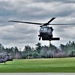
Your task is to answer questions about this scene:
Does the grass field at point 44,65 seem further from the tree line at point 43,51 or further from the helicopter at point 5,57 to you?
the helicopter at point 5,57

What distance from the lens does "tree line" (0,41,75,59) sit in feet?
53.1

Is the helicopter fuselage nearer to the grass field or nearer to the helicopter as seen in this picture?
the grass field

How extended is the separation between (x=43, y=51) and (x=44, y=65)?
45cm

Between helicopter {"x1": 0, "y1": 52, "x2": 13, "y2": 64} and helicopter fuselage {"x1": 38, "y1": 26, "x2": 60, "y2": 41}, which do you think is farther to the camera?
helicopter {"x1": 0, "y1": 52, "x2": 13, "y2": 64}

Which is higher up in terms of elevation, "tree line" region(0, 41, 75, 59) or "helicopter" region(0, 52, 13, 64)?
"tree line" region(0, 41, 75, 59)

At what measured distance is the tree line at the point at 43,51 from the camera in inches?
637

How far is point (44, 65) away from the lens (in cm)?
1627

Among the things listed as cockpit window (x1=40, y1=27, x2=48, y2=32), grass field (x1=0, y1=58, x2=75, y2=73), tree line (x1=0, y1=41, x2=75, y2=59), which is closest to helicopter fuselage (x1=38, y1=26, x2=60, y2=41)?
cockpit window (x1=40, y1=27, x2=48, y2=32)

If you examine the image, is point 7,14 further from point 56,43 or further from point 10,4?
point 56,43

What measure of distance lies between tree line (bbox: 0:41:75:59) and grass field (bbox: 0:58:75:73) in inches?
6.3

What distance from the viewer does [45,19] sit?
16172mm

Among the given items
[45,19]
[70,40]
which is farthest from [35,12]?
[70,40]

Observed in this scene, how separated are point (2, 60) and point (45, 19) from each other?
206 cm

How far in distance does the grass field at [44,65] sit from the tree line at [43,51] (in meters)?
0.16
